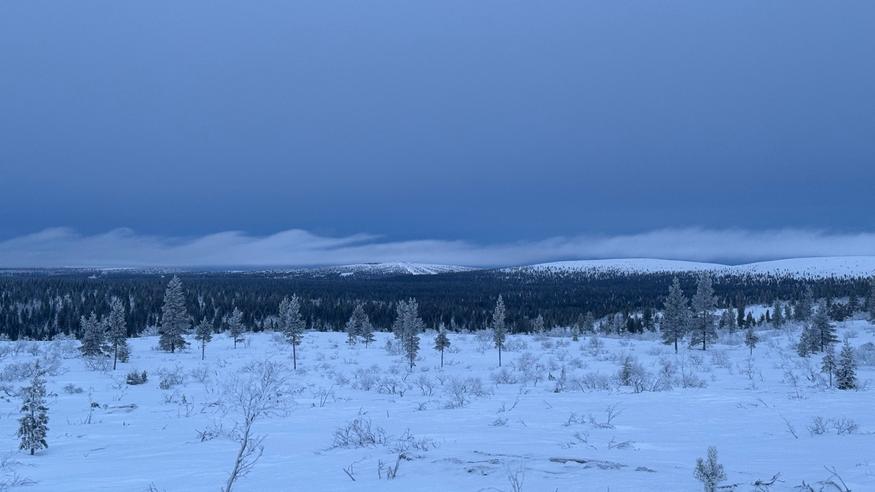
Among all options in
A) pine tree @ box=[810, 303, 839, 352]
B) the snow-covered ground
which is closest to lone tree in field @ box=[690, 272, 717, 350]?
pine tree @ box=[810, 303, 839, 352]

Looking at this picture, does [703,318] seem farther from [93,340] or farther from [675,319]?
[93,340]

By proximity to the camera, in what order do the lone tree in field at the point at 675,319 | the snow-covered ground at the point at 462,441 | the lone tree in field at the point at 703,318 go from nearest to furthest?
1. the snow-covered ground at the point at 462,441
2. the lone tree in field at the point at 703,318
3. the lone tree in field at the point at 675,319

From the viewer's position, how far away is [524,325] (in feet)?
279

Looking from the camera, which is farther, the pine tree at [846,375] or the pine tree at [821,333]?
the pine tree at [821,333]

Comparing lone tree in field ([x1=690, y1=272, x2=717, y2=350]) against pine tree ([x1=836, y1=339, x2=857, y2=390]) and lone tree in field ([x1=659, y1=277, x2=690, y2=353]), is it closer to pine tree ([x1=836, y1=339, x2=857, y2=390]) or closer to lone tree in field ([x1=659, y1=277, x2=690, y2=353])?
lone tree in field ([x1=659, y1=277, x2=690, y2=353])

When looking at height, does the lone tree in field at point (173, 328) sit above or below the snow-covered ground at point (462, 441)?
below

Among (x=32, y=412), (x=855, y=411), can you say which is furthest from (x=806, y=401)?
(x=32, y=412)

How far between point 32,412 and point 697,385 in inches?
682

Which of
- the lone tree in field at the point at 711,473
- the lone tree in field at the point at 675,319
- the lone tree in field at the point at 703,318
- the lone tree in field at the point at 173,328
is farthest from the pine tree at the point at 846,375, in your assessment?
the lone tree in field at the point at 173,328

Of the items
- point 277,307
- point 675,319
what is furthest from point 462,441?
point 277,307

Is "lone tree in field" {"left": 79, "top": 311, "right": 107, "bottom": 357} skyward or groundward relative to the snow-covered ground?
groundward

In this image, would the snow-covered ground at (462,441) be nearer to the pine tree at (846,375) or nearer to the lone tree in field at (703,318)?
the pine tree at (846,375)

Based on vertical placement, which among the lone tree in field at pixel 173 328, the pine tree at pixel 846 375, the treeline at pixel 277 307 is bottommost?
the treeline at pixel 277 307

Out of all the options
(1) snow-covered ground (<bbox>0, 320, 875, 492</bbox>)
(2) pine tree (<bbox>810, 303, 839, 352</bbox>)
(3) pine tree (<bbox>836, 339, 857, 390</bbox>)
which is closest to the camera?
(1) snow-covered ground (<bbox>0, 320, 875, 492</bbox>)
